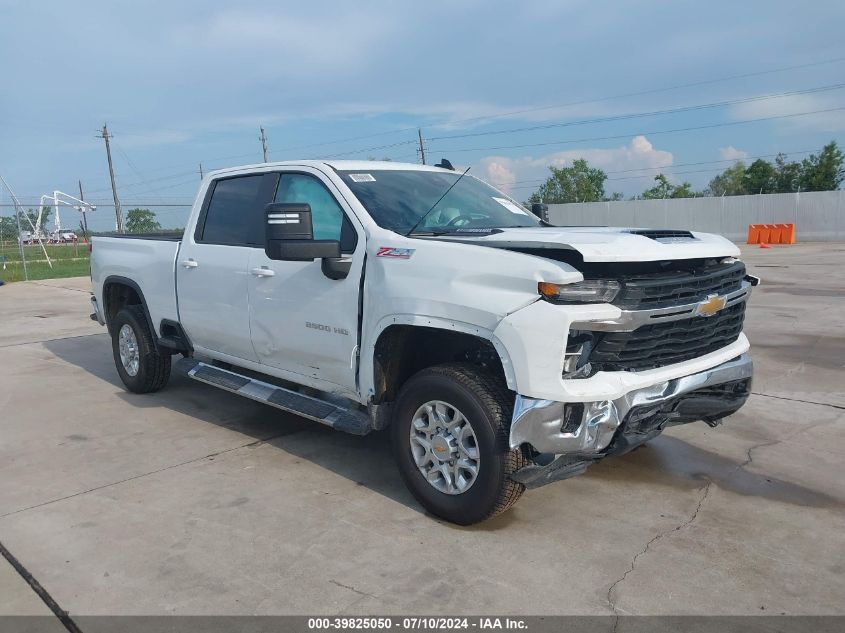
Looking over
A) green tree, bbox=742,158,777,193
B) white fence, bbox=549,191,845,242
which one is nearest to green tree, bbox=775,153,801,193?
green tree, bbox=742,158,777,193

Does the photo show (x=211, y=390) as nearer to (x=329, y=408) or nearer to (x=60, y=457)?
(x=60, y=457)

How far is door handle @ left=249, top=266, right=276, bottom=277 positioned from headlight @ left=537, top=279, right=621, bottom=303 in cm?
218

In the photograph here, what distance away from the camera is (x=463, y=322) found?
11.9ft

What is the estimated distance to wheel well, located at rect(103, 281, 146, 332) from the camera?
7.07 metres

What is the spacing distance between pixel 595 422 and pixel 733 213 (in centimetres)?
3415

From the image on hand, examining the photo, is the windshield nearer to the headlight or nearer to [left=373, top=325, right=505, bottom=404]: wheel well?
[left=373, top=325, right=505, bottom=404]: wheel well

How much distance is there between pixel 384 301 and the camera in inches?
A: 158

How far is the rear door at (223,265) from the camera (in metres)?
5.22

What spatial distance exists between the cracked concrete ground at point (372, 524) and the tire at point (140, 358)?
0.34 meters

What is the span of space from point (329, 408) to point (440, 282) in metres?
1.33

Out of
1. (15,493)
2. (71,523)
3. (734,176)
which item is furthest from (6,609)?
(734,176)

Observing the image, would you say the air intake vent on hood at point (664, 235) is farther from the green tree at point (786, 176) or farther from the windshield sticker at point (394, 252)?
the green tree at point (786, 176)

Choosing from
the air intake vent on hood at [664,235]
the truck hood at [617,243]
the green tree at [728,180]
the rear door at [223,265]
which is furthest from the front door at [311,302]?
the green tree at [728,180]

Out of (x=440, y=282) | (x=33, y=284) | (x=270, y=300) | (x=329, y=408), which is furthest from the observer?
Answer: (x=33, y=284)
